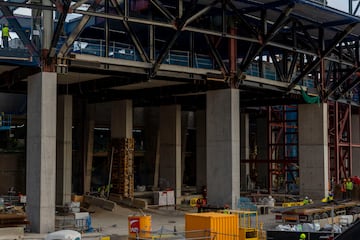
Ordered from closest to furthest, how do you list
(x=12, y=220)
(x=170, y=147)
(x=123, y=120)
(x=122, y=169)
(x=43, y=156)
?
(x=12, y=220) < (x=43, y=156) < (x=122, y=169) < (x=123, y=120) < (x=170, y=147)

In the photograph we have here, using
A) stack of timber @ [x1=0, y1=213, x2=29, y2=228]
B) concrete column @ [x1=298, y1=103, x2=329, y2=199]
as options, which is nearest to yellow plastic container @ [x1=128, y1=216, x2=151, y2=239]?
stack of timber @ [x1=0, y1=213, x2=29, y2=228]

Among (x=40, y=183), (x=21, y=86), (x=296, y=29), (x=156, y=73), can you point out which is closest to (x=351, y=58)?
(x=296, y=29)

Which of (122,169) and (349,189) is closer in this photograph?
(349,189)

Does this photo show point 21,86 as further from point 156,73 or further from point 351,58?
point 351,58

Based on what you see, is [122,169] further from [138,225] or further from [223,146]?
[138,225]

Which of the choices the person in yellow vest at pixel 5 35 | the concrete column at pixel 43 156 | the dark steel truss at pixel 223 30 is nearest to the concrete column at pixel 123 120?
the dark steel truss at pixel 223 30

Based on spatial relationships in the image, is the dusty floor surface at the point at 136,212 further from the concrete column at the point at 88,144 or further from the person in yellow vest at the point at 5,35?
the person in yellow vest at the point at 5,35

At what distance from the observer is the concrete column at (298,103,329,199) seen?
4500 centimetres

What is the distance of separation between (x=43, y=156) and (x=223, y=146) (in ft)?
41.7

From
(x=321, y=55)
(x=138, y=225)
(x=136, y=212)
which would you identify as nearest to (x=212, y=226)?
(x=138, y=225)

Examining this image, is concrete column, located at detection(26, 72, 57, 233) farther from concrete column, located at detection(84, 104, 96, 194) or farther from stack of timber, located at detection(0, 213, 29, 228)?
concrete column, located at detection(84, 104, 96, 194)

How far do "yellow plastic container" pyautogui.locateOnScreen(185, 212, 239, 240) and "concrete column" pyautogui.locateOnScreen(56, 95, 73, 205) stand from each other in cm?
1979

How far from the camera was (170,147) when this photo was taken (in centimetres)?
4916

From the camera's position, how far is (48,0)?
26.7 m
